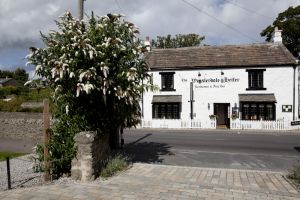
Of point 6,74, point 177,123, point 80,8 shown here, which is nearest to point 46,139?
point 80,8

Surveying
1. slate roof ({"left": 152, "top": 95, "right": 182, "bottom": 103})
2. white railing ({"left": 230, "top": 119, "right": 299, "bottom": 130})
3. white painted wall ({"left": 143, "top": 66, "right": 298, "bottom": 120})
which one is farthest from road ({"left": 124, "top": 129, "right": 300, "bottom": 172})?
slate roof ({"left": 152, "top": 95, "right": 182, "bottom": 103})

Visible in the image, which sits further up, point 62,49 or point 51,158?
point 62,49

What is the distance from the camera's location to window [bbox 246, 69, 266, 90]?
2936cm

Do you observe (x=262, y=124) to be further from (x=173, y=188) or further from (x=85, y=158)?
(x=85, y=158)

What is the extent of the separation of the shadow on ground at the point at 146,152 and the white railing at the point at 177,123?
12.0 meters

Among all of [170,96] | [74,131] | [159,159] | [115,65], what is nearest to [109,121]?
[74,131]

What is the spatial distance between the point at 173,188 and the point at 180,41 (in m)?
47.2

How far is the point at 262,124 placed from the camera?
2841cm

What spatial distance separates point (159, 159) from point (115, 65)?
5581 mm

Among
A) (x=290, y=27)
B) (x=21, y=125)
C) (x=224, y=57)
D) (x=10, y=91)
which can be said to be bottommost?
(x=21, y=125)

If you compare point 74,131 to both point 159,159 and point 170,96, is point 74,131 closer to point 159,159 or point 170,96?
point 159,159

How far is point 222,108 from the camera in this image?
103 ft

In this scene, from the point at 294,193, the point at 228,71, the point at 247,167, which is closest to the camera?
the point at 294,193

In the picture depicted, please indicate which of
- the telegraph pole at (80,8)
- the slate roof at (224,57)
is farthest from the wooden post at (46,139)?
the slate roof at (224,57)
